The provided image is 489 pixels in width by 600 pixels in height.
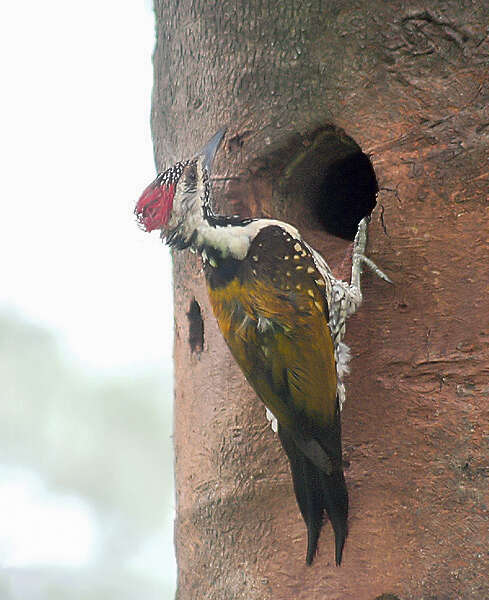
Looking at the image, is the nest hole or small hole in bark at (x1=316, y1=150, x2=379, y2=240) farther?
small hole in bark at (x1=316, y1=150, x2=379, y2=240)

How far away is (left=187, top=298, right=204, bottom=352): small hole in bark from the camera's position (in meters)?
2.71

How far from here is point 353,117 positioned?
234 cm

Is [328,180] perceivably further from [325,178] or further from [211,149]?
[211,149]

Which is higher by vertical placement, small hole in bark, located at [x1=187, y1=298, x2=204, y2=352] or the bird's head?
the bird's head

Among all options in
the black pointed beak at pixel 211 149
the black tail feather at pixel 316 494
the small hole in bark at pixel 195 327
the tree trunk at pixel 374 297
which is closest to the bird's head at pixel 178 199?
the black pointed beak at pixel 211 149

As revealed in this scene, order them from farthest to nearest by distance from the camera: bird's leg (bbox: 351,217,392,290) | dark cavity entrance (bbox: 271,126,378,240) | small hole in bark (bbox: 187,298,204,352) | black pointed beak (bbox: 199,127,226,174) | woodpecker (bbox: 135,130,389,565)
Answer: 1. small hole in bark (bbox: 187,298,204,352)
2. dark cavity entrance (bbox: 271,126,378,240)
3. black pointed beak (bbox: 199,127,226,174)
4. bird's leg (bbox: 351,217,392,290)
5. woodpecker (bbox: 135,130,389,565)

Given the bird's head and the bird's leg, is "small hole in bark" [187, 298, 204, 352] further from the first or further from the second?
the bird's leg

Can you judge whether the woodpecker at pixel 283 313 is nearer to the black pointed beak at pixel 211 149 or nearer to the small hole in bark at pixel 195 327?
the black pointed beak at pixel 211 149

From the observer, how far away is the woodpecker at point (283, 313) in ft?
6.88

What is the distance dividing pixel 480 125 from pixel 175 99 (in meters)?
1.12

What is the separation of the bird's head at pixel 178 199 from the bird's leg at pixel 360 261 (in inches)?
18.1

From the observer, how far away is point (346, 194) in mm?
3082

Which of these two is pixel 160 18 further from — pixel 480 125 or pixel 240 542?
pixel 240 542

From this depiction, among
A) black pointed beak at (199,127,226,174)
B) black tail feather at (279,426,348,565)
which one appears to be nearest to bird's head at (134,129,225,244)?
black pointed beak at (199,127,226,174)
